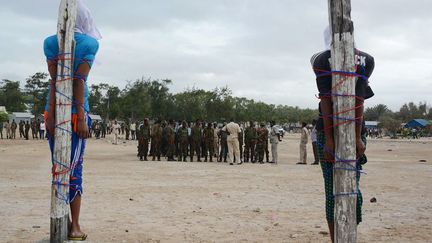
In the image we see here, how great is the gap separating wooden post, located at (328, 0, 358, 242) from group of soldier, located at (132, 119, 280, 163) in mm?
14367

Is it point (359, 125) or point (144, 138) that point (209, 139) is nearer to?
point (144, 138)

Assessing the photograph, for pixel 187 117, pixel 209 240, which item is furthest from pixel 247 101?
pixel 209 240

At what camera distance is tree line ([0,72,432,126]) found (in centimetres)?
5475

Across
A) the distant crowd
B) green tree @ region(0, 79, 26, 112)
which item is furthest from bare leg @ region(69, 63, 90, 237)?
green tree @ region(0, 79, 26, 112)

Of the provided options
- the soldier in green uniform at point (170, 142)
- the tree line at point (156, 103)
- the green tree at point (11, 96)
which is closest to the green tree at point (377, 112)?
the tree line at point (156, 103)

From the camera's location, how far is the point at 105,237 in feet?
15.3

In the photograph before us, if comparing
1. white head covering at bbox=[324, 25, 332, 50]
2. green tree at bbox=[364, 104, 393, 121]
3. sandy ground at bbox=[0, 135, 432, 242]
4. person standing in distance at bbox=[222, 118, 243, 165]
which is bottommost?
sandy ground at bbox=[0, 135, 432, 242]

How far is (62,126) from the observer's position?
410 centimetres

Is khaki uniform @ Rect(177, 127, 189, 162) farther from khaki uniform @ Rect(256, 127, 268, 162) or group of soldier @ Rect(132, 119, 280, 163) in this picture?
khaki uniform @ Rect(256, 127, 268, 162)

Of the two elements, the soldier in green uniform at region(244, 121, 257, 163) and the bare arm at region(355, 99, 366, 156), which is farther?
the soldier in green uniform at region(244, 121, 257, 163)

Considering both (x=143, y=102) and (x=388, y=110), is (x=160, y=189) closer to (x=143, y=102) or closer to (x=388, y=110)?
(x=143, y=102)

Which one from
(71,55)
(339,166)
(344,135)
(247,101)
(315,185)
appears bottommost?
(315,185)

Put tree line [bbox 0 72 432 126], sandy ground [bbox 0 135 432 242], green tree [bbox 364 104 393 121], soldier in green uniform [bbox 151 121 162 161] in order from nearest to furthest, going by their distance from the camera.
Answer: sandy ground [bbox 0 135 432 242], soldier in green uniform [bbox 151 121 162 161], tree line [bbox 0 72 432 126], green tree [bbox 364 104 393 121]

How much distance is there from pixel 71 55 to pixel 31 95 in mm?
92222
